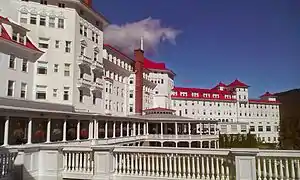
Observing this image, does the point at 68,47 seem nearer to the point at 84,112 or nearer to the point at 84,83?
the point at 84,83

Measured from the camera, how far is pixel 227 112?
317 feet

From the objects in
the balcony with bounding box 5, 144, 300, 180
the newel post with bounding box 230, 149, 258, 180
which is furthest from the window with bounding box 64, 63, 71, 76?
the newel post with bounding box 230, 149, 258, 180

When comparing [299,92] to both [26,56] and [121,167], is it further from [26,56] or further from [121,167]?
[26,56]

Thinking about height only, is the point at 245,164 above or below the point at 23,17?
below

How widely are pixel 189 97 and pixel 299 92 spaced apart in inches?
3233

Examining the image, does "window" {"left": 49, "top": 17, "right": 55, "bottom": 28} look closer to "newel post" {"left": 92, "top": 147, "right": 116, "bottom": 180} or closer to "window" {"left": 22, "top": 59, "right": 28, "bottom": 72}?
"window" {"left": 22, "top": 59, "right": 28, "bottom": 72}

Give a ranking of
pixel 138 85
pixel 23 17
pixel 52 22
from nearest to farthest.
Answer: pixel 23 17 < pixel 52 22 < pixel 138 85

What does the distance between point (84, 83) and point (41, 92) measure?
535cm

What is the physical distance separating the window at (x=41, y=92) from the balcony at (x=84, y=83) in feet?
13.3

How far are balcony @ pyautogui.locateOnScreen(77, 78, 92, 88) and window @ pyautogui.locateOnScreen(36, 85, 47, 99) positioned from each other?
4056mm

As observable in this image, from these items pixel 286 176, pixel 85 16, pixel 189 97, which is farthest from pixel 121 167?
pixel 189 97

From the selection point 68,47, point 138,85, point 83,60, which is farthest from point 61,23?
point 138,85

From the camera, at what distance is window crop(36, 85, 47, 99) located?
32.0 m

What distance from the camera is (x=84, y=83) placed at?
35.4 meters
